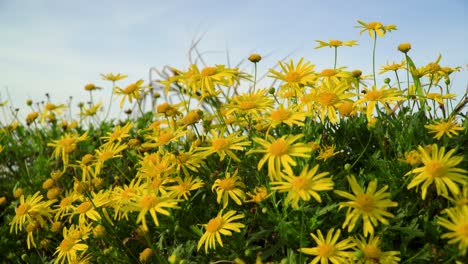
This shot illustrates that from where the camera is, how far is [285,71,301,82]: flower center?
2.96 m

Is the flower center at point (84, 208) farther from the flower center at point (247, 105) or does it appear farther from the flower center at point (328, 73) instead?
the flower center at point (328, 73)

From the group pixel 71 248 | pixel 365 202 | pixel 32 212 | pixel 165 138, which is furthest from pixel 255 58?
pixel 32 212

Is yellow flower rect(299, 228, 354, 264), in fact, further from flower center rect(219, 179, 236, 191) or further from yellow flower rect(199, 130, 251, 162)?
yellow flower rect(199, 130, 251, 162)

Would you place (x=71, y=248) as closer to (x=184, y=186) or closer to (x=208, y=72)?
(x=184, y=186)

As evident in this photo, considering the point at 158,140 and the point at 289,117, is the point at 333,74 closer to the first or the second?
the point at 289,117

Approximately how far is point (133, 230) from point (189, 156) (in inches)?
28.9

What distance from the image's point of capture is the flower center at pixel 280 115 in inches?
104

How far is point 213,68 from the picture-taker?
299 cm

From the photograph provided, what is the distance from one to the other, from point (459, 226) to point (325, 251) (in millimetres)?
577

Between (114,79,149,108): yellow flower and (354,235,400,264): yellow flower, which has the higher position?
(114,79,149,108): yellow flower

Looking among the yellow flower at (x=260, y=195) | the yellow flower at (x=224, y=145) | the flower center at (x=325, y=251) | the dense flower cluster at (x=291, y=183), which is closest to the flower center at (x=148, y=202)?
the dense flower cluster at (x=291, y=183)

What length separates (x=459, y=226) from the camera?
2.05 m

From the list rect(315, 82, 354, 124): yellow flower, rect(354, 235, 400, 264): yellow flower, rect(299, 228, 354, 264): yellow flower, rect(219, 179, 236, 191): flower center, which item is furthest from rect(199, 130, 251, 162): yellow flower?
rect(354, 235, 400, 264): yellow flower

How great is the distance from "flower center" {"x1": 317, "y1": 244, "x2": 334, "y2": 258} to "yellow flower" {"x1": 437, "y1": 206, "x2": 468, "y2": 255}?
49 cm
